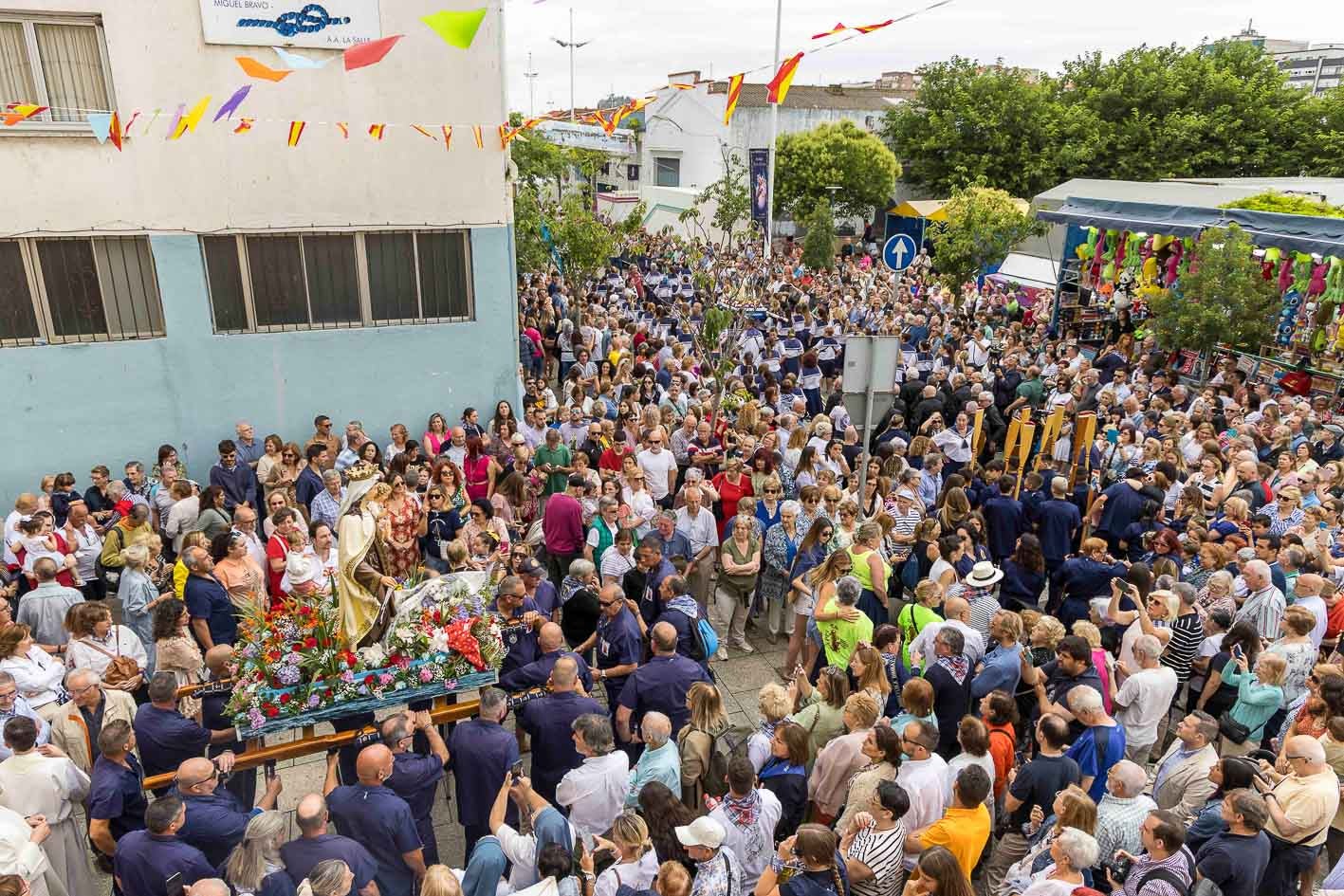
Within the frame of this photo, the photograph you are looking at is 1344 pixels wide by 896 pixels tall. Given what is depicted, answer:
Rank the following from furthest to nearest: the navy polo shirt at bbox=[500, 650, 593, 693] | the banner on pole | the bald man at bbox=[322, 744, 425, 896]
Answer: the banner on pole
the navy polo shirt at bbox=[500, 650, 593, 693]
the bald man at bbox=[322, 744, 425, 896]

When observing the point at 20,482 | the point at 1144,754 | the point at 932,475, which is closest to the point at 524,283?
the point at 20,482

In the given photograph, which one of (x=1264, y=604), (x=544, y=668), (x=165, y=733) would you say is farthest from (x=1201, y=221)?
(x=165, y=733)

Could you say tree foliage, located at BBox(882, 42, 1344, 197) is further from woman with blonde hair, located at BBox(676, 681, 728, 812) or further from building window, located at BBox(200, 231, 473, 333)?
woman with blonde hair, located at BBox(676, 681, 728, 812)

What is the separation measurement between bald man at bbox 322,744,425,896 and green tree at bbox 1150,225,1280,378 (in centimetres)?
1531

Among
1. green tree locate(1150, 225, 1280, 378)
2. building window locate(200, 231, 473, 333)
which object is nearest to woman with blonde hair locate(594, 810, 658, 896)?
building window locate(200, 231, 473, 333)

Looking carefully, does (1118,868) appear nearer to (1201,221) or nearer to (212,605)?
(212,605)

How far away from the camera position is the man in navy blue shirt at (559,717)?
5.45 metres

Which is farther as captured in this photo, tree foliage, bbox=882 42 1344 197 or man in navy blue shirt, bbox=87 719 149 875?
tree foliage, bbox=882 42 1344 197

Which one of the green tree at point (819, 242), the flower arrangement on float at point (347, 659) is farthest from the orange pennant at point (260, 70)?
the green tree at point (819, 242)

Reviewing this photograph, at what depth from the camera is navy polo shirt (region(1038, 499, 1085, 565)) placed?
28.5 ft

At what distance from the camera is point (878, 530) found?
24.1 ft

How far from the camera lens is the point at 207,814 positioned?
4.57 metres

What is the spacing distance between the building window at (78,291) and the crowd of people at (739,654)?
1753mm

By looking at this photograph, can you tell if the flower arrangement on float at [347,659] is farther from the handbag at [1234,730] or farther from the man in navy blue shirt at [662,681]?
the handbag at [1234,730]
